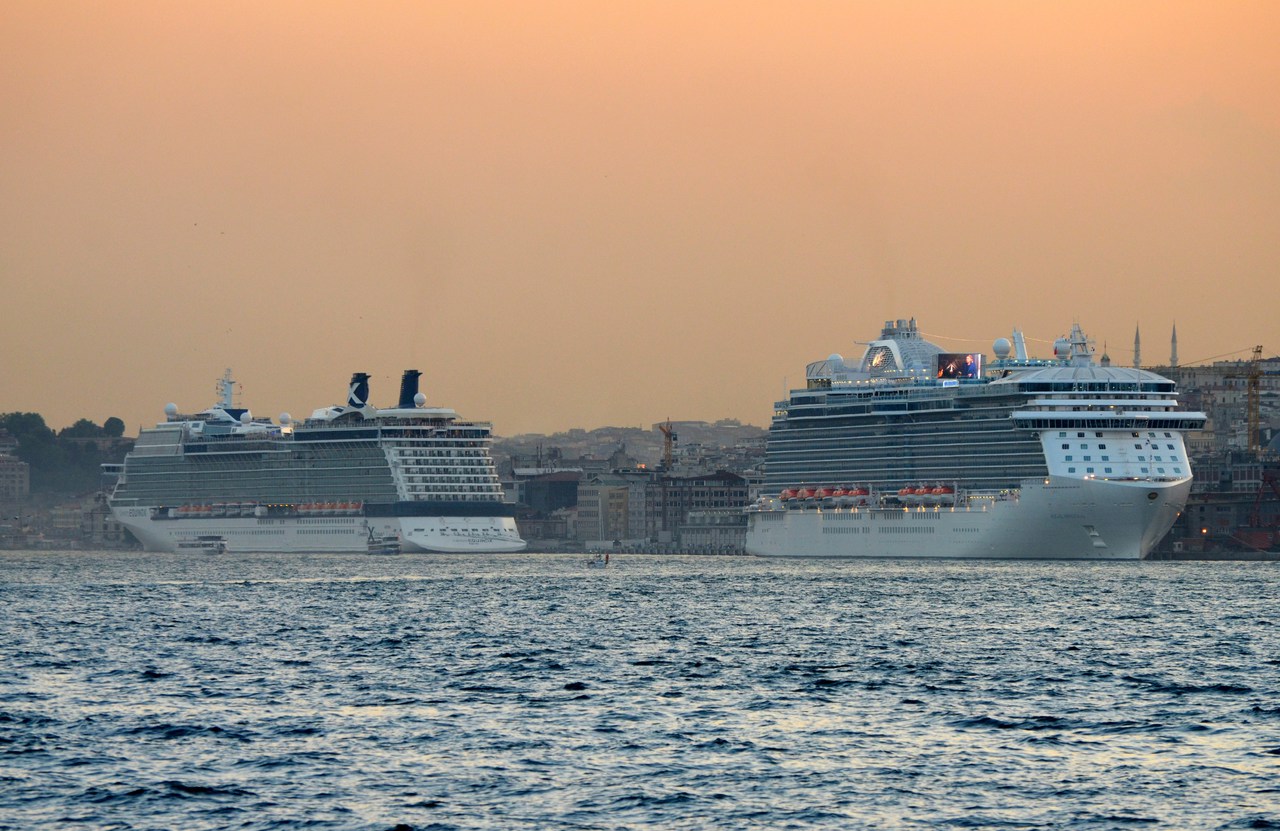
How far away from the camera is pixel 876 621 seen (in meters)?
69.5

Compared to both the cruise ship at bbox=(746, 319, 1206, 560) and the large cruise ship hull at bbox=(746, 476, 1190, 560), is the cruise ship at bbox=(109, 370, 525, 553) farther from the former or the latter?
the large cruise ship hull at bbox=(746, 476, 1190, 560)

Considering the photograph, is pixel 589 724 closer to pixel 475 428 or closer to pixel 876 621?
pixel 876 621

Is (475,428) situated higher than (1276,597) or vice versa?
(475,428)

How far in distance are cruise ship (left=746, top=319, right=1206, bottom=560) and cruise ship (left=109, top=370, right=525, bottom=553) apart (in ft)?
101

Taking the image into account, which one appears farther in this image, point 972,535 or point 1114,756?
point 972,535

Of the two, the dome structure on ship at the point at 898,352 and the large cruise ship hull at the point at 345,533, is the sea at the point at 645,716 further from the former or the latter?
the large cruise ship hull at the point at 345,533

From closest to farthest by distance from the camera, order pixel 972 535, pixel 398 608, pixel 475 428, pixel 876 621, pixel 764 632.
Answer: pixel 764 632 → pixel 876 621 → pixel 398 608 → pixel 972 535 → pixel 475 428

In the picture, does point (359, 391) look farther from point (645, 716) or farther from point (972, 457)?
point (645, 716)

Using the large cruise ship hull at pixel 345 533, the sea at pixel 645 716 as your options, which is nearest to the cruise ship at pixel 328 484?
the large cruise ship hull at pixel 345 533

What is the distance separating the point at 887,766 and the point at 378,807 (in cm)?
852

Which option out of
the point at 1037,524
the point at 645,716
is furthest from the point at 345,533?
the point at 645,716

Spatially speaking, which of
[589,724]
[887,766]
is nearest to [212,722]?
[589,724]

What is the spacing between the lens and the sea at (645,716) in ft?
104

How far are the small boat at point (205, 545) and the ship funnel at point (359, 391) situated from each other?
15.2 metres
